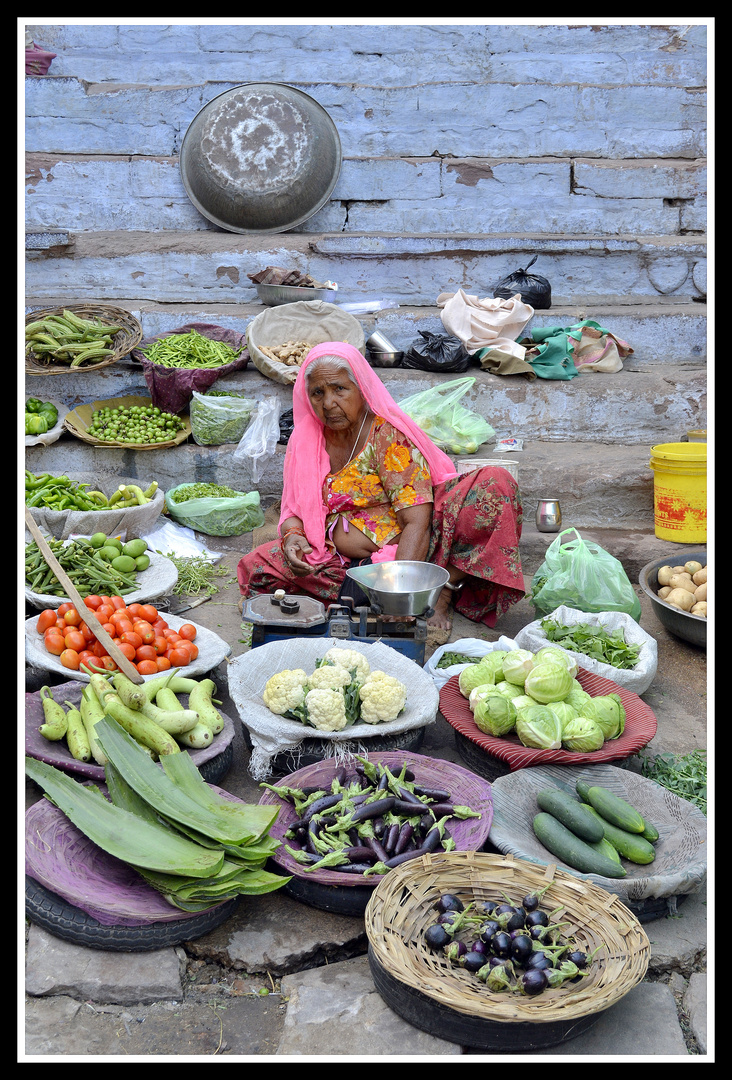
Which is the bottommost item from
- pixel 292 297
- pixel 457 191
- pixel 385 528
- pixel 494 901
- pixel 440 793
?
Answer: pixel 494 901

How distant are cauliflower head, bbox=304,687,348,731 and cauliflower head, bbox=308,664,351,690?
79 mm

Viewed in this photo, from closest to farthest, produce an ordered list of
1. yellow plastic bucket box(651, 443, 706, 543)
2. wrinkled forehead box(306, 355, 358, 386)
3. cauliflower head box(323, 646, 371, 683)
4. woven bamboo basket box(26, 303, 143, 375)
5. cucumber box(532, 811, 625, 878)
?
1. cucumber box(532, 811, 625, 878)
2. cauliflower head box(323, 646, 371, 683)
3. wrinkled forehead box(306, 355, 358, 386)
4. yellow plastic bucket box(651, 443, 706, 543)
5. woven bamboo basket box(26, 303, 143, 375)

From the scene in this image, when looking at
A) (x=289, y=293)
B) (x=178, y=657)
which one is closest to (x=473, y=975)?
(x=178, y=657)

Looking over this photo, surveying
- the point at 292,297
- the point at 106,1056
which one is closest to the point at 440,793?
the point at 106,1056

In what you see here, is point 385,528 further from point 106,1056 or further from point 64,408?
point 64,408

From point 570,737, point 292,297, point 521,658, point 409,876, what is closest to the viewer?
point 409,876

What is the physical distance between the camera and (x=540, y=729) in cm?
304

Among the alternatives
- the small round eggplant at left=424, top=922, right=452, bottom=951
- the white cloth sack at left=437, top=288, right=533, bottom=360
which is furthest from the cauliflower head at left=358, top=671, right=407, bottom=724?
the white cloth sack at left=437, top=288, right=533, bottom=360

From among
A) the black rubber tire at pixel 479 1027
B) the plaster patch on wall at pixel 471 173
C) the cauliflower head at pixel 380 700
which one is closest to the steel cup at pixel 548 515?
the cauliflower head at pixel 380 700

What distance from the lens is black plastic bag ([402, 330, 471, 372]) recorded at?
649cm

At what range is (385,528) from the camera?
4.37 m

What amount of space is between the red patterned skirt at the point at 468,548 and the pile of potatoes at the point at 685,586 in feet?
2.50

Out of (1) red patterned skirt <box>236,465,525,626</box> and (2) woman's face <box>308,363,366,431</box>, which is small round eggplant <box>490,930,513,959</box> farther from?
(2) woman's face <box>308,363,366,431</box>

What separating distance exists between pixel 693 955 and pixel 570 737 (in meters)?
0.80
